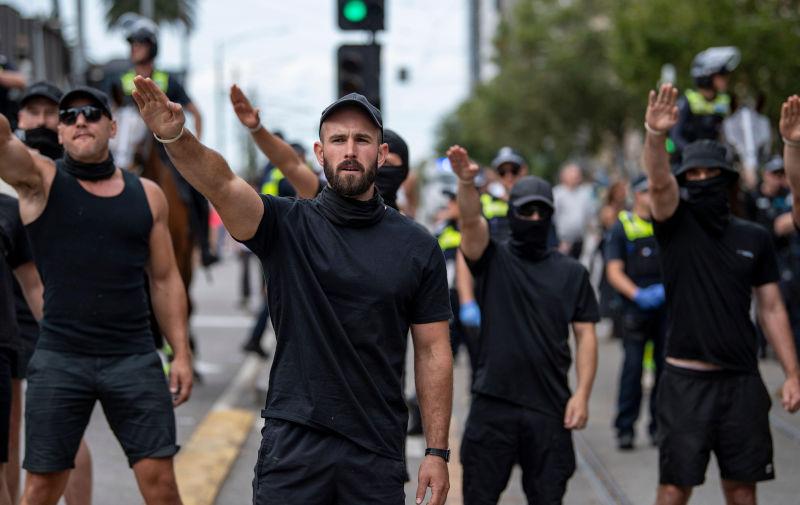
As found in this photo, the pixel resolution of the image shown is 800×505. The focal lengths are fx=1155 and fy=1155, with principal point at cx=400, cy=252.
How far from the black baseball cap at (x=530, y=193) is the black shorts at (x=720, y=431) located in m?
1.10

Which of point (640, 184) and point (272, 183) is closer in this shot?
point (640, 184)

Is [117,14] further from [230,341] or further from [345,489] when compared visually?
[345,489]

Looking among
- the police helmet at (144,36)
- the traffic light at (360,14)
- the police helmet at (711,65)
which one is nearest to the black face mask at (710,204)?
the police helmet at (711,65)

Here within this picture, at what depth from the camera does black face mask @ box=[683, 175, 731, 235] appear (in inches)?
215

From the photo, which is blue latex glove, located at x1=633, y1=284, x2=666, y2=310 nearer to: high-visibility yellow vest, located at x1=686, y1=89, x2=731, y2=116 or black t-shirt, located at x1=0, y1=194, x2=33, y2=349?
high-visibility yellow vest, located at x1=686, y1=89, x2=731, y2=116

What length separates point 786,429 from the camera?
347 inches

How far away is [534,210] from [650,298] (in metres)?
2.86

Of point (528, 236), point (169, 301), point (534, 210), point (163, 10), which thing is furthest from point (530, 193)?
point (163, 10)

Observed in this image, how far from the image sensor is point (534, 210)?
218 inches

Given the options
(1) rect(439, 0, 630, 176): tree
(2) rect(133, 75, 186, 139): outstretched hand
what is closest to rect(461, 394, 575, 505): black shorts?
(2) rect(133, 75, 186, 139): outstretched hand

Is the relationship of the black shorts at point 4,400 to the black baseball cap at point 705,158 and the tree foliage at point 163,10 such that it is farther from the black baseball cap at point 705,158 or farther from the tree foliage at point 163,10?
the tree foliage at point 163,10

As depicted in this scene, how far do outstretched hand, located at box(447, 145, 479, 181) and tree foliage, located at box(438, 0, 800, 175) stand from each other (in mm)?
12818

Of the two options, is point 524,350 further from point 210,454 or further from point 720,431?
point 210,454

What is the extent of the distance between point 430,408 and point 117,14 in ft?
198
